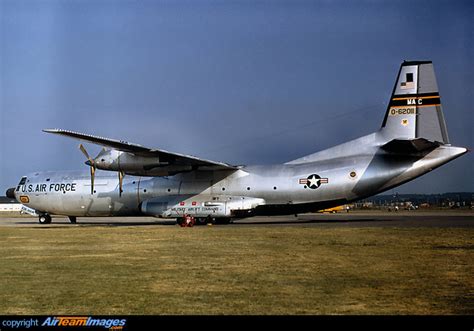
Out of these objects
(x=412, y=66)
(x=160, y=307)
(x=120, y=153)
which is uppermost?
(x=412, y=66)

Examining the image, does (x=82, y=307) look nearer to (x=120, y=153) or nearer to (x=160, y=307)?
(x=160, y=307)

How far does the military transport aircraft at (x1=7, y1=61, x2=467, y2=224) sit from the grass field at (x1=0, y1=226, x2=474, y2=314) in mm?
8837

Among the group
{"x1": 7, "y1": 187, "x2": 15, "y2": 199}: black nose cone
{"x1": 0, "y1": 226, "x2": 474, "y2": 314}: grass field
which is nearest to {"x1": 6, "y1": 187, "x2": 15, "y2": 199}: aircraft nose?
{"x1": 7, "y1": 187, "x2": 15, "y2": 199}: black nose cone

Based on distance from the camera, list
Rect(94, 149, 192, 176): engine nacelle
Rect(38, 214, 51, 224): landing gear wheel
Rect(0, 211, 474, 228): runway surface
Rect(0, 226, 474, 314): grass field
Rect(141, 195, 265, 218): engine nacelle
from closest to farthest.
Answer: Rect(0, 226, 474, 314): grass field, Rect(0, 211, 474, 228): runway surface, Rect(141, 195, 265, 218): engine nacelle, Rect(94, 149, 192, 176): engine nacelle, Rect(38, 214, 51, 224): landing gear wheel

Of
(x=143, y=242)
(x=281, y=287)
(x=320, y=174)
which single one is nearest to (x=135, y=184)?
(x=320, y=174)

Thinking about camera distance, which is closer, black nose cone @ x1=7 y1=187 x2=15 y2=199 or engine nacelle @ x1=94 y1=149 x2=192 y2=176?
engine nacelle @ x1=94 y1=149 x2=192 y2=176

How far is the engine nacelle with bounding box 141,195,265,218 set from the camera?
2745 cm

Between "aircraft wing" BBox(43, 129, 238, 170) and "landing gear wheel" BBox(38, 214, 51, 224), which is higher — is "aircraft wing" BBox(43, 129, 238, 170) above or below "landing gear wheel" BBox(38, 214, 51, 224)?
above

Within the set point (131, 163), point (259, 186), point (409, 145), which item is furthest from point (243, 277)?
point (131, 163)

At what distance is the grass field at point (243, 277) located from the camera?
7.18m

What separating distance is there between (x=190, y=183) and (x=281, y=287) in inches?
821

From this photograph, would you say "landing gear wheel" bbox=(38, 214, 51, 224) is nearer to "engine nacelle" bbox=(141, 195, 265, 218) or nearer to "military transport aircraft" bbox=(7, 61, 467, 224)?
"military transport aircraft" bbox=(7, 61, 467, 224)

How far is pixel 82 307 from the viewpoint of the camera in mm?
7156

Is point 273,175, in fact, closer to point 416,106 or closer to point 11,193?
point 416,106
